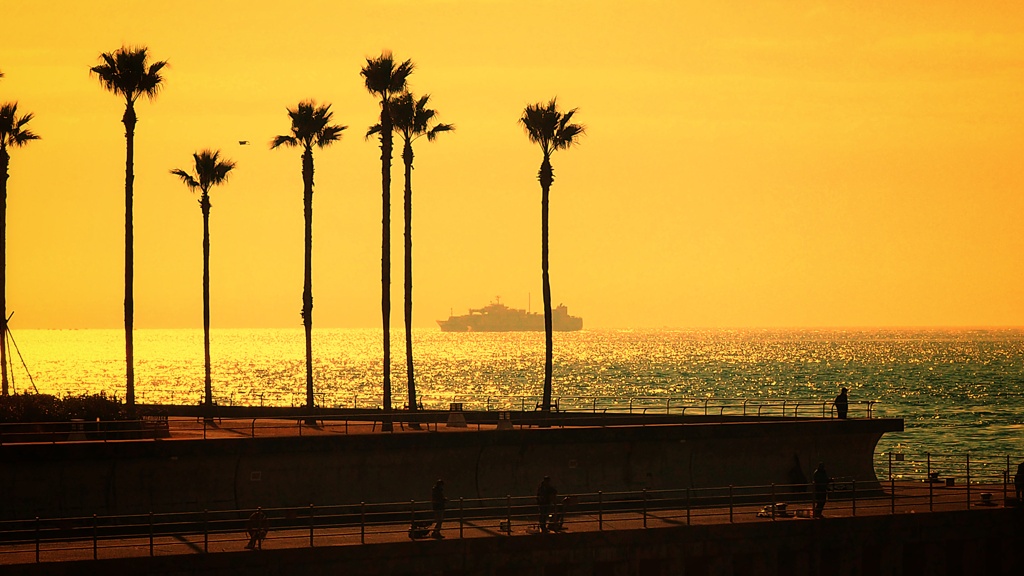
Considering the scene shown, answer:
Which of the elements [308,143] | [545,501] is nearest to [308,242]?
[308,143]

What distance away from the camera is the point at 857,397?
6944 inches

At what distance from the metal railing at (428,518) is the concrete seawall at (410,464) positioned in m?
0.51

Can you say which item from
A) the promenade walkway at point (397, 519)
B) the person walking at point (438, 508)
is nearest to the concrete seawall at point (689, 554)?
the promenade walkway at point (397, 519)

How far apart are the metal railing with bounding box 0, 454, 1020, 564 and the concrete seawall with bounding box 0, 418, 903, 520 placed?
51 centimetres

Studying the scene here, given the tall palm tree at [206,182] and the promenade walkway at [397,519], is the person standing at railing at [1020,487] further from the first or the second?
the tall palm tree at [206,182]

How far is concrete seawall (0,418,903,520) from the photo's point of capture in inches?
1542

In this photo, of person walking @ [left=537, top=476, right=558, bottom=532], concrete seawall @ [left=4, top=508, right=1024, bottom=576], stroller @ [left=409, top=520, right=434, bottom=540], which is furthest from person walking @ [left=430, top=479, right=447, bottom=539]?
person walking @ [left=537, top=476, right=558, bottom=532]

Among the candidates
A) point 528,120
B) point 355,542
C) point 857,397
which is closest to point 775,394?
point 857,397

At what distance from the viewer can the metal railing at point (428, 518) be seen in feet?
116

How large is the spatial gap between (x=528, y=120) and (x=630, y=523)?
27925mm

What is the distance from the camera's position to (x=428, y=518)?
4056cm

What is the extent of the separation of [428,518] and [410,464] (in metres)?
2.62

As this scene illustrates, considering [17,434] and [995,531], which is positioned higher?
[17,434]

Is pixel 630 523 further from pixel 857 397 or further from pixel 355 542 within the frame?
pixel 857 397
